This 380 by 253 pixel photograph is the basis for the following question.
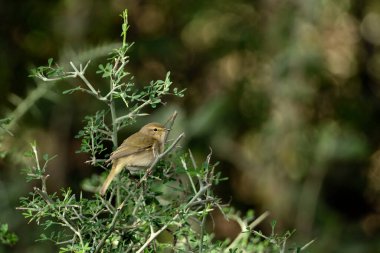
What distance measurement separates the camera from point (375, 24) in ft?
28.7

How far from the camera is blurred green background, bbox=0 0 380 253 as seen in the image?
296 inches

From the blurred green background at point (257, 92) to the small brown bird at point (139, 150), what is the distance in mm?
3167

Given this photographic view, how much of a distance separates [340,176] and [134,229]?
671 centimetres

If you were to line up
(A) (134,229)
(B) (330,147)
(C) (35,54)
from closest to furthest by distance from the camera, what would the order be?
(A) (134,229) → (B) (330,147) → (C) (35,54)

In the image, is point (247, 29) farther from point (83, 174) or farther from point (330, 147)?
point (83, 174)

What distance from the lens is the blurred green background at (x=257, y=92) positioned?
7.53 metres

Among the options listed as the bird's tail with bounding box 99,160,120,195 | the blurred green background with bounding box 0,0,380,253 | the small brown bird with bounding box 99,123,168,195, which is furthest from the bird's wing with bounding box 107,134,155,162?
the blurred green background with bounding box 0,0,380,253

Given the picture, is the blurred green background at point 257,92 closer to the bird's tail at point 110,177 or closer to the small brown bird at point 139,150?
the small brown bird at point 139,150

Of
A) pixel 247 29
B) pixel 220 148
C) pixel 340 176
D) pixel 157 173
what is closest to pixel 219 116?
pixel 220 148

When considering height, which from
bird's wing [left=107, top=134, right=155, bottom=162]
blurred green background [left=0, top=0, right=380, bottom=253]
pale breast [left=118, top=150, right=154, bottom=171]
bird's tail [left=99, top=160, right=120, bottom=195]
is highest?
bird's tail [left=99, top=160, right=120, bottom=195]

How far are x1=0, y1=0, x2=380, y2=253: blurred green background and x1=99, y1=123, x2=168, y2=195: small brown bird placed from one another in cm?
317

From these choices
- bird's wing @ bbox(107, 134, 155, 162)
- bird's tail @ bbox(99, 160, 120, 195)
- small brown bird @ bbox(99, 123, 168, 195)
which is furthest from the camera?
bird's wing @ bbox(107, 134, 155, 162)

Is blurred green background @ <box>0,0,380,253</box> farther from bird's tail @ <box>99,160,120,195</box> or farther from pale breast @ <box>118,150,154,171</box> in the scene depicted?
bird's tail @ <box>99,160,120,195</box>

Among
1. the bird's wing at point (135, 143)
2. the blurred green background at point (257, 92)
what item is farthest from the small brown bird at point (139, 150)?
the blurred green background at point (257, 92)
